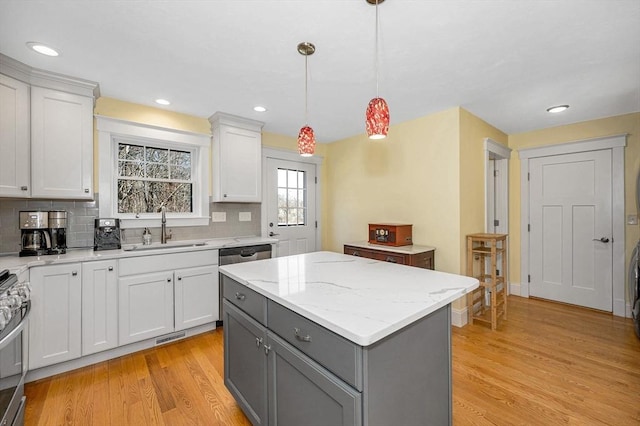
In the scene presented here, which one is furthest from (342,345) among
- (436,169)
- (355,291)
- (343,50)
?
(436,169)

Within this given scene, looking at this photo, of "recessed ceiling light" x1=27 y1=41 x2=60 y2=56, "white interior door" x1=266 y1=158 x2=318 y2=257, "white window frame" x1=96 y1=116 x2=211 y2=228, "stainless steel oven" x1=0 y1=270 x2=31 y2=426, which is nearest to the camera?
"stainless steel oven" x1=0 y1=270 x2=31 y2=426

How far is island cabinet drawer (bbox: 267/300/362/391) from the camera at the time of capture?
3.19 feet

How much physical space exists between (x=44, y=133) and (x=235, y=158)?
5.52 ft

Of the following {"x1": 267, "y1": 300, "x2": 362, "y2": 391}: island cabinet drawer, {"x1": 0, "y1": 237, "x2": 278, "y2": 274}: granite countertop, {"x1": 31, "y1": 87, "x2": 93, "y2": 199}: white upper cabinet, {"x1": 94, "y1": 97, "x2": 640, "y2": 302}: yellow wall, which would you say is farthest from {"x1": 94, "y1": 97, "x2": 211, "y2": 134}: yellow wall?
{"x1": 267, "y1": 300, "x2": 362, "y2": 391}: island cabinet drawer

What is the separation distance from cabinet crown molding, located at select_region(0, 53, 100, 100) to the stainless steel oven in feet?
5.27

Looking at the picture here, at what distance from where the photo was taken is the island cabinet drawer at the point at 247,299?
57.7 inches

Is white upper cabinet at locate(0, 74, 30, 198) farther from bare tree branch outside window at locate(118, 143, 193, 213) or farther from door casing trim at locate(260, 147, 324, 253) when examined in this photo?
door casing trim at locate(260, 147, 324, 253)

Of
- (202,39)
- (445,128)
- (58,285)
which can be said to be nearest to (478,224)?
(445,128)

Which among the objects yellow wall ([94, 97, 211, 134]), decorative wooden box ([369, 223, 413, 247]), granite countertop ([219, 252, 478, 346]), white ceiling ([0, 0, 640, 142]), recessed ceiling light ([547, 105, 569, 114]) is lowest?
granite countertop ([219, 252, 478, 346])

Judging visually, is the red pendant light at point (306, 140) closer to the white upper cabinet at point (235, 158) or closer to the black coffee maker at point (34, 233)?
the white upper cabinet at point (235, 158)

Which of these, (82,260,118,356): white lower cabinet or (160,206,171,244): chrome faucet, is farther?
(160,206,171,244): chrome faucet

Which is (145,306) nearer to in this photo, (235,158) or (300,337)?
(235,158)

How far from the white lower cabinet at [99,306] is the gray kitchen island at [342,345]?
1.34m

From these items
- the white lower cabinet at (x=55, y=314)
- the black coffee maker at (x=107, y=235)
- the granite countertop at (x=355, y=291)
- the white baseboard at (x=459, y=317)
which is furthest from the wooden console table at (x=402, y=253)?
the white lower cabinet at (x=55, y=314)
